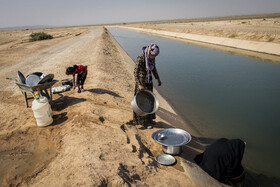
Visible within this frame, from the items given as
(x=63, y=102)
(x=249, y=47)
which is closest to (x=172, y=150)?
(x=63, y=102)

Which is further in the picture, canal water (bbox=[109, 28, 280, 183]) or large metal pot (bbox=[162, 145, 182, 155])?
canal water (bbox=[109, 28, 280, 183])

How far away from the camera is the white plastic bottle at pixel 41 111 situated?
4.52 m

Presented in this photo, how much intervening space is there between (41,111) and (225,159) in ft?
13.2

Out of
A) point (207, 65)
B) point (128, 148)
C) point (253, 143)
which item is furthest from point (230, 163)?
point (207, 65)

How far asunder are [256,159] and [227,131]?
133 cm

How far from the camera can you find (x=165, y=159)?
3.97m

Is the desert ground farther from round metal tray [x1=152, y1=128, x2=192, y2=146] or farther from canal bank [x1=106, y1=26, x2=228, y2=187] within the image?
round metal tray [x1=152, y1=128, x2=192, y2=146]

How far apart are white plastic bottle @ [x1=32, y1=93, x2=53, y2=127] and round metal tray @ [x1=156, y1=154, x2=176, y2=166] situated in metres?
2.83

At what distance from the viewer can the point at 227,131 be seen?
6.10 metres

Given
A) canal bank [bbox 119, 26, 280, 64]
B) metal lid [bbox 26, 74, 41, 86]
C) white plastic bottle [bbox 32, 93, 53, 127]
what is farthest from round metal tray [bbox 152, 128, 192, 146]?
canal bank [bbox 119, 26, 280, 64]

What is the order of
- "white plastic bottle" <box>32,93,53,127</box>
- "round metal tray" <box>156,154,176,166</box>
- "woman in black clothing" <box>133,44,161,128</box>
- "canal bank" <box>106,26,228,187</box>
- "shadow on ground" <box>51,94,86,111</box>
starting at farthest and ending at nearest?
"shadow on ground" <box>51,94,86,111</box> < "white plastic bottle" <box>32,93,53,127</box> < "woman in black clothing" <box>133,44,161,128</box> < "round metal tray" <box>156,154,176,166</box> < "canal bank" <box>106,26,228,187</box>

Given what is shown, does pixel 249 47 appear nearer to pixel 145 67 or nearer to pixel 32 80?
pixel 145 67

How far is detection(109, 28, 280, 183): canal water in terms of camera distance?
5324mm

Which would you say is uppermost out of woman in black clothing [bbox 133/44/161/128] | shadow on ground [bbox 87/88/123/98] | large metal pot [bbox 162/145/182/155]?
woman in black clothing [bbox 133/44/161/128]
